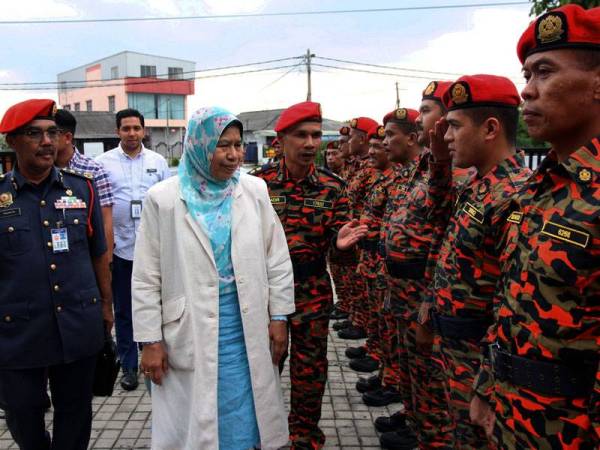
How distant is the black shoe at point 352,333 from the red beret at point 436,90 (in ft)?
11.1

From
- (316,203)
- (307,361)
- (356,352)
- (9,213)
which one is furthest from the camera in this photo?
(356,352)

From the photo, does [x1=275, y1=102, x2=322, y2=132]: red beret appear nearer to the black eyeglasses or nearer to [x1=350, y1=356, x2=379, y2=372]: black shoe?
the black eyeglasses

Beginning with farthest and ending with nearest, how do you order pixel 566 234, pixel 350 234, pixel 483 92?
pixel 350 234
pixel 483 92
pixel 566 234

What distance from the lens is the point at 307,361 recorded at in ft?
11.0

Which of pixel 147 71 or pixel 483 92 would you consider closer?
pixel 483 92

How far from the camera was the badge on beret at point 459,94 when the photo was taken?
248 cm

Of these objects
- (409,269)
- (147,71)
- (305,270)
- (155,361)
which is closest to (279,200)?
(305,270)

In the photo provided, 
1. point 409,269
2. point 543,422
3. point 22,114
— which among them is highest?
point 22,114

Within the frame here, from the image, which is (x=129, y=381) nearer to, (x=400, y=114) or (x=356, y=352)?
(x=356, y=352)

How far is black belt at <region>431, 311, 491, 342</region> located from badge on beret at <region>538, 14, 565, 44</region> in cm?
120

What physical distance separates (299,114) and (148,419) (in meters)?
2.56

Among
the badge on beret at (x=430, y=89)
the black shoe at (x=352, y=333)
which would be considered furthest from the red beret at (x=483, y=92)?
the black shoe at (x=352, y=333)

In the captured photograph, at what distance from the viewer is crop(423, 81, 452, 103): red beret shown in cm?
331

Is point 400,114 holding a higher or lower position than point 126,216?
higher
